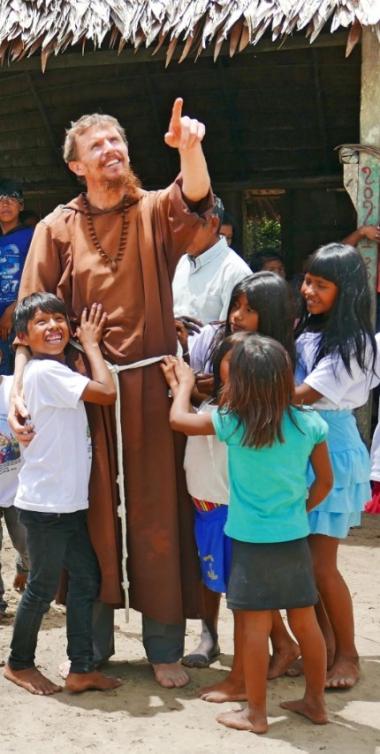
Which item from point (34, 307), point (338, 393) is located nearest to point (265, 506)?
point (338, 393)

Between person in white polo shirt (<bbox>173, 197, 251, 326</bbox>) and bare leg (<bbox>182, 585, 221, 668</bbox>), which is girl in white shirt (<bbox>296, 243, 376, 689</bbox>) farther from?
person in white polo shirt (<bbox>173, 197, 251, 326</bbox>)

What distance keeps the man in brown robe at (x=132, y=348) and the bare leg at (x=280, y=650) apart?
1.09 feet

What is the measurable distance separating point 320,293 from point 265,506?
2.87 feet

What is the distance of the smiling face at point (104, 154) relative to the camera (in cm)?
361

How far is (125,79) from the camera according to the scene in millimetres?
8688

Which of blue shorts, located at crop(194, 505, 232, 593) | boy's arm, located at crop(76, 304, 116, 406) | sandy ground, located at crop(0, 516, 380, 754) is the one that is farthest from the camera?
blue shorts, located at crop(194, 505, 232, 593)

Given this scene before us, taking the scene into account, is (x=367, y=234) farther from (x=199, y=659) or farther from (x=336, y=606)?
(x=199, y=659)

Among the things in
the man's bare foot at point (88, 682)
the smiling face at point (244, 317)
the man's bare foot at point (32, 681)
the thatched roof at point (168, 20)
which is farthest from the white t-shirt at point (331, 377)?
the thatched roof at point (168, 20)

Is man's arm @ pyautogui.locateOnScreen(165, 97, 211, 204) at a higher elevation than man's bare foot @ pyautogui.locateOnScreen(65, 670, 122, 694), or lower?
higher

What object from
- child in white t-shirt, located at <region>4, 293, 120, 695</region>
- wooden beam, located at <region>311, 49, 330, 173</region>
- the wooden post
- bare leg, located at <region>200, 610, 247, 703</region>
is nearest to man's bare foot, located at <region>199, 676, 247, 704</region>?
bare leg, located at <region>200, 610, 247, 703</region>

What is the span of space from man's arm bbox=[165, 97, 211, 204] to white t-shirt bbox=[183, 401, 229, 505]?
2.43 ft

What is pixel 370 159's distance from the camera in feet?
19.7

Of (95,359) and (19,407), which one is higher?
(95,359)

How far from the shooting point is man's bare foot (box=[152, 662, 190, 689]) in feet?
12.1
